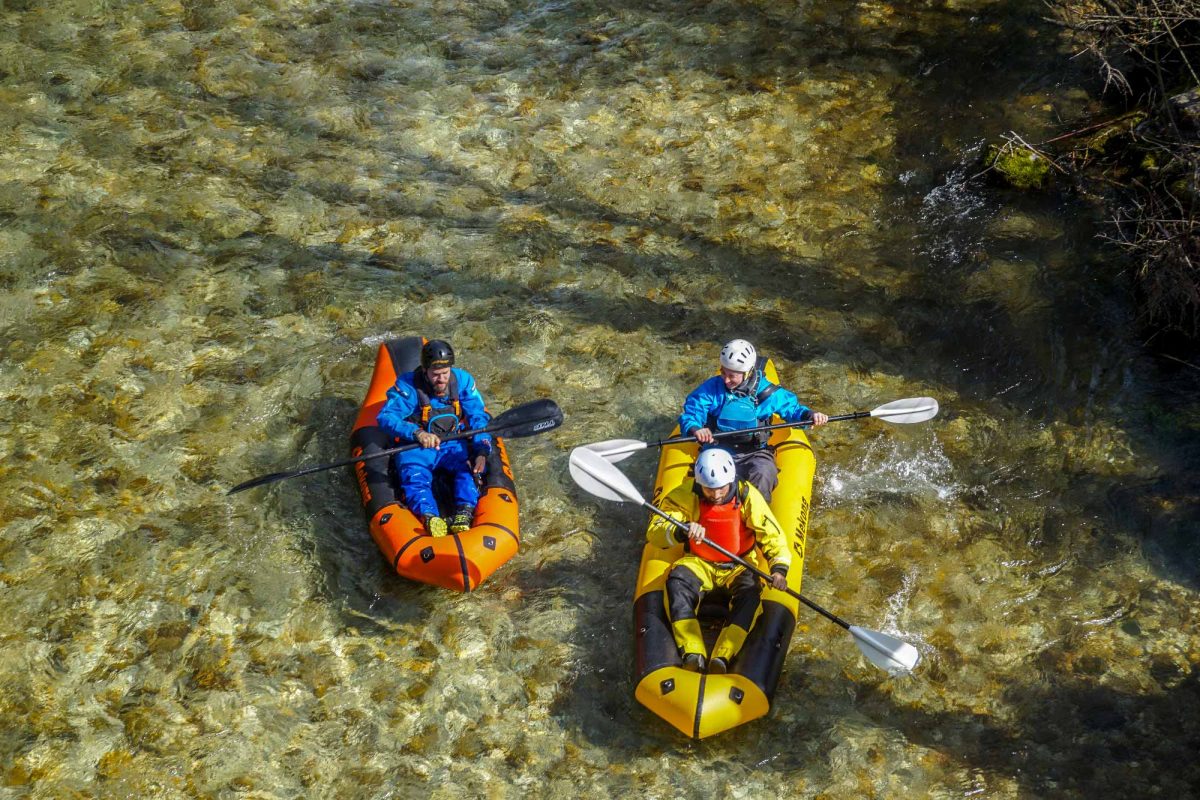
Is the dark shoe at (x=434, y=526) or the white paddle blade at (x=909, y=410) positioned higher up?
the white paddle blade at (x=909, y=410)

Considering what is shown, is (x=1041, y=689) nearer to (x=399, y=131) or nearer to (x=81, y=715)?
(x=81, y=715)

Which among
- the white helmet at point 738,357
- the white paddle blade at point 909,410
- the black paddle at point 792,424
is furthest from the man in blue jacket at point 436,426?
the white paddle blade at point 909,410

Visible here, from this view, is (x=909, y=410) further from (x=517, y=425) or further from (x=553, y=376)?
(x=553, y=376)

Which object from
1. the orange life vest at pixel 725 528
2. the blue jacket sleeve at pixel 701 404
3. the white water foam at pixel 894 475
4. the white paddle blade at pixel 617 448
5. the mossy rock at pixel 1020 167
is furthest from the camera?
the mossy rock at pixel 1020 167

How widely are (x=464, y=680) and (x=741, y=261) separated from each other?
14.2 feet

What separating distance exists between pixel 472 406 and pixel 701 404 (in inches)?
55.7

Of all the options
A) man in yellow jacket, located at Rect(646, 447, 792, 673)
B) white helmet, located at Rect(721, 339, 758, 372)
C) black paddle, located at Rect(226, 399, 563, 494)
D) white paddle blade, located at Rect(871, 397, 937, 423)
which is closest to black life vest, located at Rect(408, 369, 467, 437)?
black paddle, located at Rect(226, 399, 563, 494)

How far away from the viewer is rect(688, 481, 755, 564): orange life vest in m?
5.70

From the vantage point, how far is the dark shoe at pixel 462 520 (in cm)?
614

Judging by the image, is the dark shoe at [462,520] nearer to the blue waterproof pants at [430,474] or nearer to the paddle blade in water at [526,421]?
the blue waterproof pants at [430,474]

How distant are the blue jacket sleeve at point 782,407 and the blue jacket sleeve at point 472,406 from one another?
5.51 feet

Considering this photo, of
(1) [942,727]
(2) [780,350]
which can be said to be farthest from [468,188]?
(1) [942,727]

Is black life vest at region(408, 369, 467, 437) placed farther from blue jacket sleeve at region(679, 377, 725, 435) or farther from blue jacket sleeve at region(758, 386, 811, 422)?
blue jacket sleeve at region(758, 386, 811, 422)

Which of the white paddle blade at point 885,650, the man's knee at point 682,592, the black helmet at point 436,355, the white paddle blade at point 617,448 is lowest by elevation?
the white paddle blade at point 885,650
